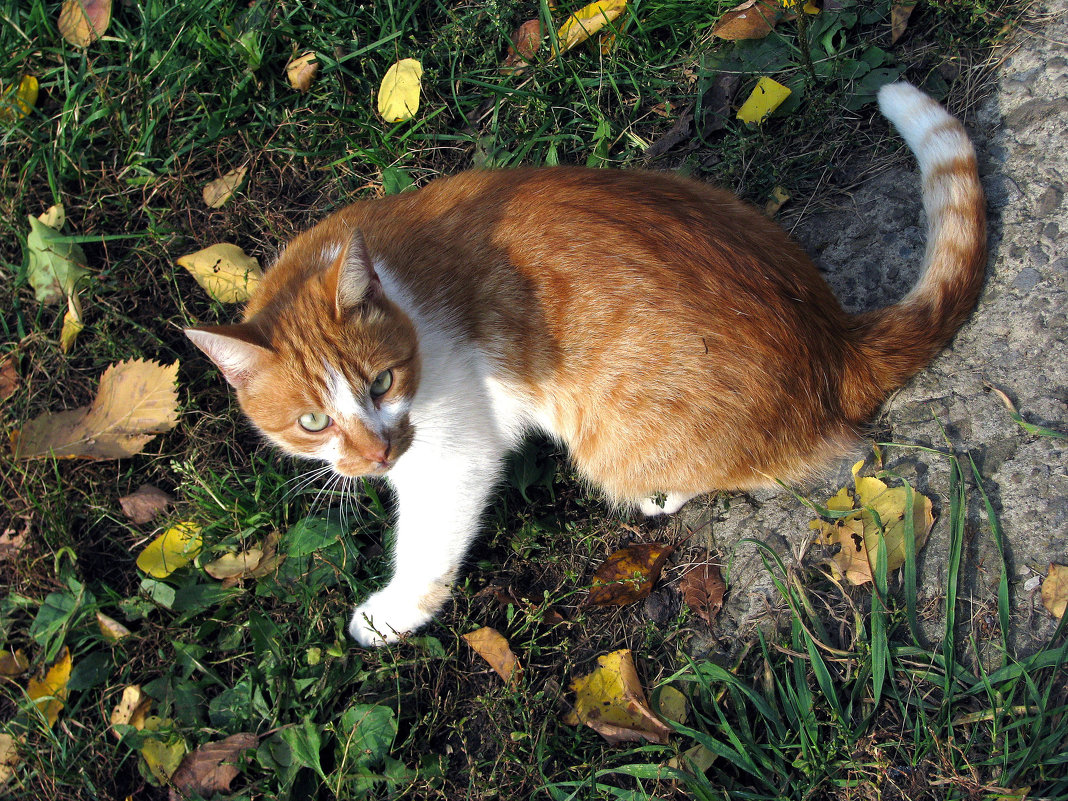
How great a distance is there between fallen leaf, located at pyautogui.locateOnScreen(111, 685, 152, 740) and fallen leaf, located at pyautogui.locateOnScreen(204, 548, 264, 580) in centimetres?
45

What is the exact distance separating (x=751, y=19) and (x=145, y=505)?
3.08 meters

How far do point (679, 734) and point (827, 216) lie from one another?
191cm

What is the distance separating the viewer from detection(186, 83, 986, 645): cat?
82.7 inches

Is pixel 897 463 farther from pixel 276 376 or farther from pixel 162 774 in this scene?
pixel 162 774

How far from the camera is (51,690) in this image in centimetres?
260

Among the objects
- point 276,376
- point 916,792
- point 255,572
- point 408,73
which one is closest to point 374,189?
point 408,73

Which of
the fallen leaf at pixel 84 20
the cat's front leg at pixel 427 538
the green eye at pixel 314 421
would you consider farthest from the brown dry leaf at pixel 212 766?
the fallen leaf at pixel 84 20

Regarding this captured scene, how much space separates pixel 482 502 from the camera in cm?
247

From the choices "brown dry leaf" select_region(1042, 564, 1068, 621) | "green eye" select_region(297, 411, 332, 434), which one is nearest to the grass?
"brown dry leaf" select_region(1042, 564, 1068, 621)

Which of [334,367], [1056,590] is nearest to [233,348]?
[334,367]

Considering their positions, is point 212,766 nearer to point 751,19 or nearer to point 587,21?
point 587,21

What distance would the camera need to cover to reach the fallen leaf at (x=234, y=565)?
2.67 metres

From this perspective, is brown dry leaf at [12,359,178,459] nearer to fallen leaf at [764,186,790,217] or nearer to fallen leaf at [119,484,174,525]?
fallen leaf at [119,484,174,525]

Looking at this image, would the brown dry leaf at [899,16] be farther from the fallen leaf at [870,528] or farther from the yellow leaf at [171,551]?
the yellow leaf at [171,551]
